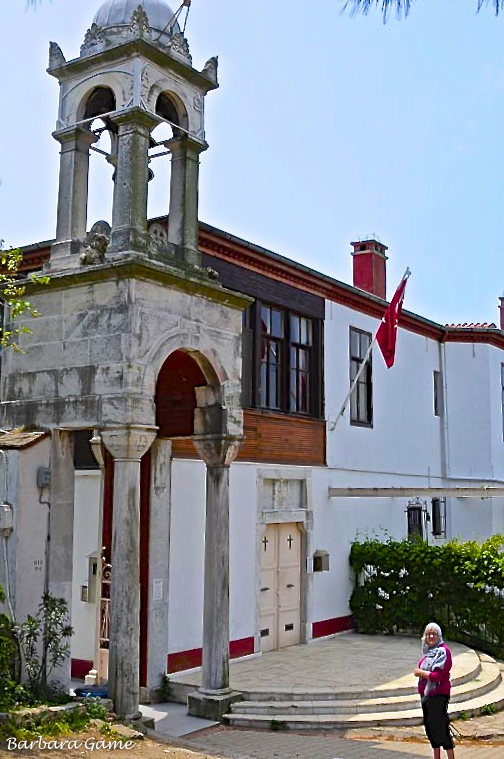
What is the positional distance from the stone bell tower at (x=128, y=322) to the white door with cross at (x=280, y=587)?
3.57 m

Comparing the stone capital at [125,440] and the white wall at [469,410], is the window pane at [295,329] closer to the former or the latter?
the stone capital at [125,440]

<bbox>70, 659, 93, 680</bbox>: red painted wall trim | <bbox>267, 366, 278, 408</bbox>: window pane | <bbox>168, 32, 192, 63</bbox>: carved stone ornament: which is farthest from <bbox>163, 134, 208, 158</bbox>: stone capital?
<bbox>70, 659, 93, 680</bbox>: red painted wall trim

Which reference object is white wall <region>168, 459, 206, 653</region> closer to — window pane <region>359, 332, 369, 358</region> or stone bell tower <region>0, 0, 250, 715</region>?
stone bell tower <region>0, 0, 250, 715</region>

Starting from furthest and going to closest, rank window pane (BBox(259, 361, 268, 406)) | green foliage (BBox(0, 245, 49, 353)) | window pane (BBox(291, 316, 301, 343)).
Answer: window pane (BBox(291, 316, 301, 343))
window pane (BBox(259, 361, 268, 406))
green foliage (BBox(0, 245, 49, 353))

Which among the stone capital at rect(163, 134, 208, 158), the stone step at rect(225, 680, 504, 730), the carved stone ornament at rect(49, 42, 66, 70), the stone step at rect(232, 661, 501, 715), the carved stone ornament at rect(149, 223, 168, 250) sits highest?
the carved stone ornament at rect(49, 42, 66, 70)

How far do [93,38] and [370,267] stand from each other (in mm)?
12349

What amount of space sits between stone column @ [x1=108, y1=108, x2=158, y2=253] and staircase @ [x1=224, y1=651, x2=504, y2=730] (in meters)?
5.88

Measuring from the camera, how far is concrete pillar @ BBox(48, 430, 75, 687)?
9.07 m

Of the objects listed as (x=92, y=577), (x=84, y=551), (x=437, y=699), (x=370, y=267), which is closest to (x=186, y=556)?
(x=92, y=577)

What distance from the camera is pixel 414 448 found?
20.2 metres

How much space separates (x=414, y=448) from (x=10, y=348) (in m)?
12.4

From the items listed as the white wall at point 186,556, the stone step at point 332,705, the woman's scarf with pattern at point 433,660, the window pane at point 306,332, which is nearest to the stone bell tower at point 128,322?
the stone step at point 332,705

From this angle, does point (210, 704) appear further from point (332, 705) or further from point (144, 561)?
point (144, 561)

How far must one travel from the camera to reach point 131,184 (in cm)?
979
